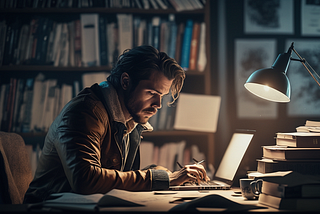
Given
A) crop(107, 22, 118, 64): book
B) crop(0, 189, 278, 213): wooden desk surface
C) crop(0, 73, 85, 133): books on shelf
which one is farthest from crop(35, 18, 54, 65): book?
crop(0, 189, 278, 213): wooden desk surface

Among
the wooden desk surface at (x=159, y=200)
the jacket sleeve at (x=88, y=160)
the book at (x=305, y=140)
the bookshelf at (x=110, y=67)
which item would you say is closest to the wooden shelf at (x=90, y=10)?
the bookshelf at (x=110, y=67)

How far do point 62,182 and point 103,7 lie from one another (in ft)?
4.18

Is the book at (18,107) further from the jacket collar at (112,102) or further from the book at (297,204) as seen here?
the book at (297,204)

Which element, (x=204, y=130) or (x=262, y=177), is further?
(x=204, y=130)

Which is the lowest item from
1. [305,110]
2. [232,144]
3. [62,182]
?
[62,182]

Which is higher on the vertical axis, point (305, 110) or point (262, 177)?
point (305, 110)

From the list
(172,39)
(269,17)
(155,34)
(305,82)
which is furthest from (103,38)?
(305,82)

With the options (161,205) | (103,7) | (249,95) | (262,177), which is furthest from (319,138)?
(103,7)

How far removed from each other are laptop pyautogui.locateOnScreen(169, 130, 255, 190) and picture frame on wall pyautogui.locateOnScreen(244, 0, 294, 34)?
1045mm

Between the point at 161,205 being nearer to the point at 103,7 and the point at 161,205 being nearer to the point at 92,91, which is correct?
the point at 92,91

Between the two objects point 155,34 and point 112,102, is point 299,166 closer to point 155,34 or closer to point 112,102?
point 112,102

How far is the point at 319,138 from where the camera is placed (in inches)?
50.8

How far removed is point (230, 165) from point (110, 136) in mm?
597

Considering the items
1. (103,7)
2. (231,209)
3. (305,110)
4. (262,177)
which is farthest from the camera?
(305,110)
